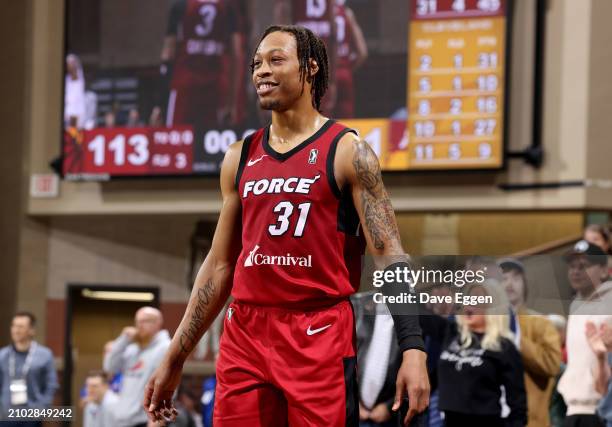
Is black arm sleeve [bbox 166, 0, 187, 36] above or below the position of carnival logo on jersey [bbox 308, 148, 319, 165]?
above

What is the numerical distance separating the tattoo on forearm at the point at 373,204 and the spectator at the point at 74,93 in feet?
26.1

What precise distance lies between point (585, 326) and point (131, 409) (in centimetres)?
373

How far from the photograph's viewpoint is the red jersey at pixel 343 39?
32.2 ft

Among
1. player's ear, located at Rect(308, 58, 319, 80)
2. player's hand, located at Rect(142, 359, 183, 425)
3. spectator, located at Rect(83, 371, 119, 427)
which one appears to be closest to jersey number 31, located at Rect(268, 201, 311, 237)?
player's ear, located at Rect(308, 58, 319, 80)

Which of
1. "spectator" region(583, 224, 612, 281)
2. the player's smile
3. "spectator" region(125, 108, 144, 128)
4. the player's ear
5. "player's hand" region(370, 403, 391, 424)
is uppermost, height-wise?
"spectator" region(125, 108, 144, 128)

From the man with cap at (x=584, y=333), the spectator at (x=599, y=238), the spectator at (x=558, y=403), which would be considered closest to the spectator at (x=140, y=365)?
the spectator at (x=599, y=238)

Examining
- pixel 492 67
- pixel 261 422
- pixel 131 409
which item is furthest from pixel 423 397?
pixel 492 67

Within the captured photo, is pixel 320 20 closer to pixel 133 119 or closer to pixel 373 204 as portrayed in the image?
pixel 133 119

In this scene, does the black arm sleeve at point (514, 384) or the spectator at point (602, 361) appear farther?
the black arm sleeve at point (514, 384)

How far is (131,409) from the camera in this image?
719 centimetres

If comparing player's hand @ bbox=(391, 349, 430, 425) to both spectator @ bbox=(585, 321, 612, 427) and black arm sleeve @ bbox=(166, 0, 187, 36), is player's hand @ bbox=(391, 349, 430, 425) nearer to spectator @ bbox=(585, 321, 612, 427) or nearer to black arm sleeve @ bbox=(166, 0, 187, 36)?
spectator @ bbox=(585, 321, 612, 427)

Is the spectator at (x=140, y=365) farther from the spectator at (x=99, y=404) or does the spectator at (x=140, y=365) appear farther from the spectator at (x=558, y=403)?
the spectator at (x=558, y=403)

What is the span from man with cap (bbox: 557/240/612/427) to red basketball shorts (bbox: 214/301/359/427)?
147 cm

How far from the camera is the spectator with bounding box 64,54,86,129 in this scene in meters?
10.7
